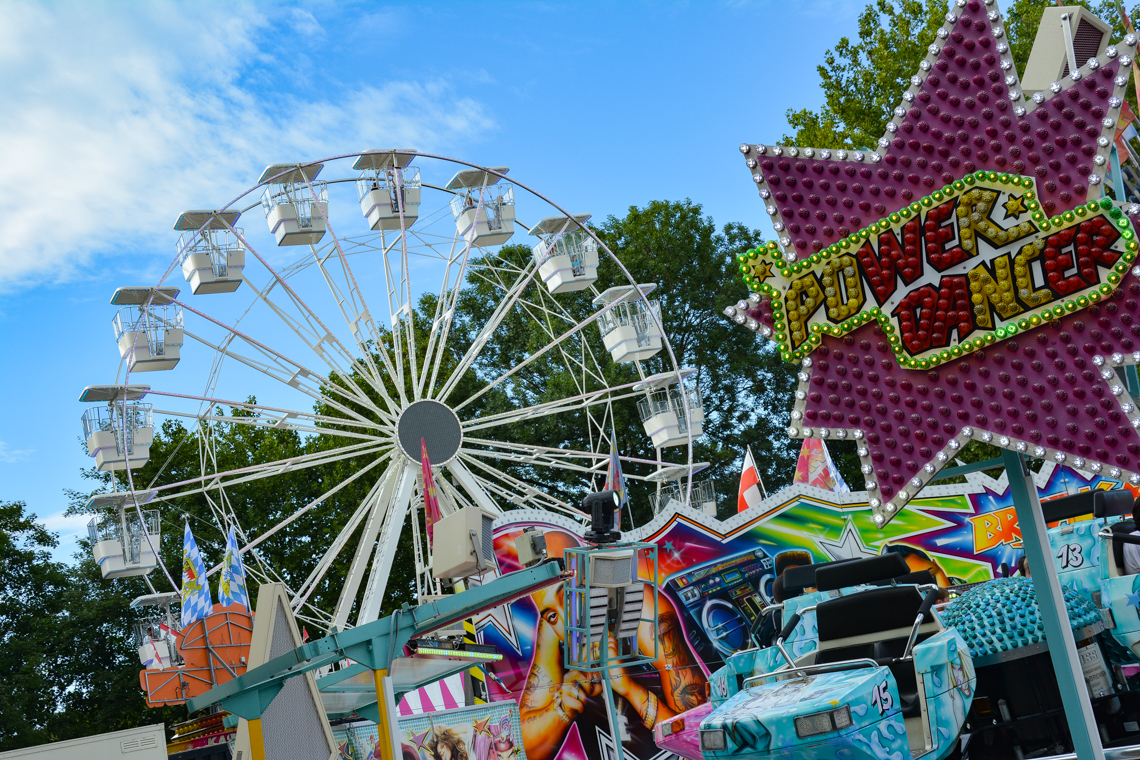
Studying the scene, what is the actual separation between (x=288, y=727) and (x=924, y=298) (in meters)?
→ 5.97

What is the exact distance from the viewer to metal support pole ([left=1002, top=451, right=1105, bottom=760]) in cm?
597

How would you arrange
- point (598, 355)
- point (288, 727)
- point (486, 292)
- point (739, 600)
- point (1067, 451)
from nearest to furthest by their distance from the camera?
1. point (1067, 451)
2. point (288, 727)
3. point (739, 600)
4. point (598, 355)
5. point (486, 292)

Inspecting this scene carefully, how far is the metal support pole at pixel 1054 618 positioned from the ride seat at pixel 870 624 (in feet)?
2.50


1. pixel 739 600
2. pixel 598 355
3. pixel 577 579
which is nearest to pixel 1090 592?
pixel 577 579

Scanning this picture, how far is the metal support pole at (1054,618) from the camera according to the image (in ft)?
19.6

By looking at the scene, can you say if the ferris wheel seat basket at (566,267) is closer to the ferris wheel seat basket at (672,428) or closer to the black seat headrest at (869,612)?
the ferris wheel seat basket at (672,428)

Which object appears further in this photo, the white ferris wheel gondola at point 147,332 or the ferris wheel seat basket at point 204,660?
the white ferris wheel gondola at point 147,332

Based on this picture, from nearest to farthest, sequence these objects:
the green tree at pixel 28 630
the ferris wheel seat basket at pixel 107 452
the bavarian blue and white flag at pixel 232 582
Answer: the bavarian blue and white flag at pixel 232 582 < the ferris wheel seat basket at pixel 107 452 < the green tree at pixel 28 630

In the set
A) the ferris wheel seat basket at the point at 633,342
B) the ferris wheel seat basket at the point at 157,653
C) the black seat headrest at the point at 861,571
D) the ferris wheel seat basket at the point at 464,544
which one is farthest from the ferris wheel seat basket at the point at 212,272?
the black seat headrest at the point at 861,571

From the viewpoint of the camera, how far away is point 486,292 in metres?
37.6

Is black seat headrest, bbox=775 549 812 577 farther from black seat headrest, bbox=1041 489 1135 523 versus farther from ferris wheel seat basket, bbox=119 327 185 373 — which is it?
ferris wheel seat basket, bbox=119 327 185 373

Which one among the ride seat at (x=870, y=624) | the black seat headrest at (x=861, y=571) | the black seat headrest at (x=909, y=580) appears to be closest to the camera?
the ride seat at (x=870, y=624)

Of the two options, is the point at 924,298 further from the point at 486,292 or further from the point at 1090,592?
the point at 486,292

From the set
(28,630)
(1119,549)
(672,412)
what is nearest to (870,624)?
(1119,549)
